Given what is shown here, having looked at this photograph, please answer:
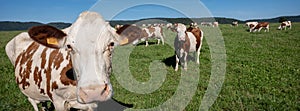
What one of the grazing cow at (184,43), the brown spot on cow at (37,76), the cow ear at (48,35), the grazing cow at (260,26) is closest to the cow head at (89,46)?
the cow ear at (48,35)

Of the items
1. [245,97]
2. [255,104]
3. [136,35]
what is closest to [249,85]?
[245,97]

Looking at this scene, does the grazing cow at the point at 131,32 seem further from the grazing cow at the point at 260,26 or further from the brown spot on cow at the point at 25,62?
the grazing cow at the point at 260,26

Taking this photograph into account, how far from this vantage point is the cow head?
3029 mm

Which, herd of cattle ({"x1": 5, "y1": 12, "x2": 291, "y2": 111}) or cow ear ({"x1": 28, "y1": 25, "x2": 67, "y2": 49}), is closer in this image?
herd of cattle ({"x1": 5, "y1": 12, "x2": 291, "y2": 111})

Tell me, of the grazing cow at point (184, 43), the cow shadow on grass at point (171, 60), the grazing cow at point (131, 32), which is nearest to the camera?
the grazing cow at point (131, 32)

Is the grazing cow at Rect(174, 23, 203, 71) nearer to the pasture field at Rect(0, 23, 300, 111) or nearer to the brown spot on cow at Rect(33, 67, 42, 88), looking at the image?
the pasture field at Rect(0, 23, 300, 111)

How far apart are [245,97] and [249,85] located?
1.36m

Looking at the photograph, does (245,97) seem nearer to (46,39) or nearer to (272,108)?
(272,108)

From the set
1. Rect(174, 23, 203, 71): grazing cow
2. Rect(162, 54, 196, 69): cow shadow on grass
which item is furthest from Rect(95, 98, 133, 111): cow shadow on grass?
Rect(162, 54, 196, 69): cow shadow on grass

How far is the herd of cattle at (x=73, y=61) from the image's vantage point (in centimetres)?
310

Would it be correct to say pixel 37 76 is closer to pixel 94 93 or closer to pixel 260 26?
pixel 94 93

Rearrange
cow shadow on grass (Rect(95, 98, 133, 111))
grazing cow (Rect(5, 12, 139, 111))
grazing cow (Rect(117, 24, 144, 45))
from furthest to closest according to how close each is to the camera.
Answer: cow shadow on grass (Rect(95, 98, 133, 111))
grazing cow (Rect(117, 24, 144, 45))
grazing cow (Rect(5, 12, 139, 111))

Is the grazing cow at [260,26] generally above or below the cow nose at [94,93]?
below

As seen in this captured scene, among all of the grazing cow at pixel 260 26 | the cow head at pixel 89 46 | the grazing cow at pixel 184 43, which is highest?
the cow head at pixel 89 46
